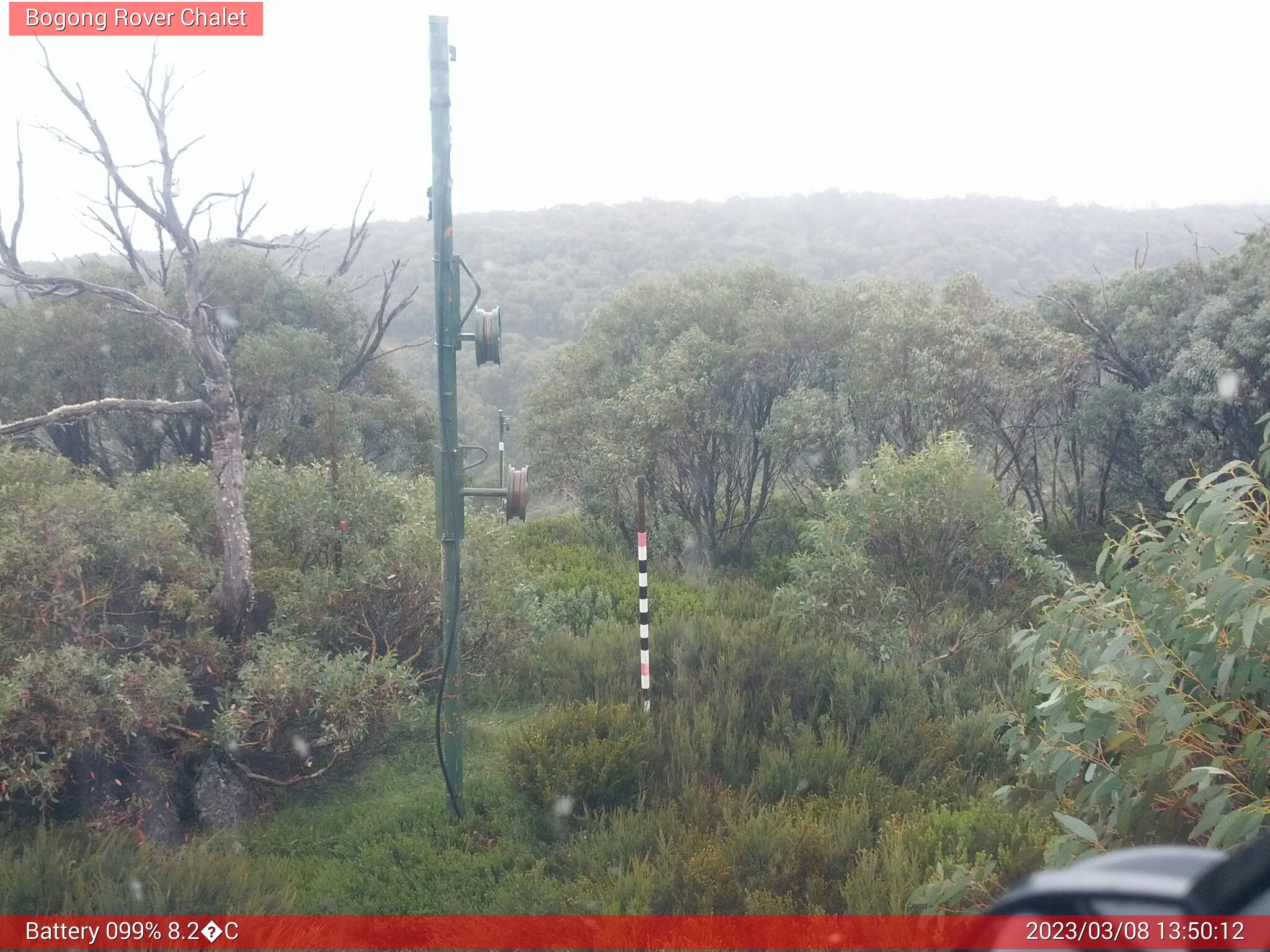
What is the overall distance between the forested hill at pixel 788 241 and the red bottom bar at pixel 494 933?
3245 cm

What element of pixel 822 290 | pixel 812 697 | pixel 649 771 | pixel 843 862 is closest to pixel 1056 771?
pixel 843 862

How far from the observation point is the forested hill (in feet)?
137

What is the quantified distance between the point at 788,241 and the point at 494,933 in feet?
176

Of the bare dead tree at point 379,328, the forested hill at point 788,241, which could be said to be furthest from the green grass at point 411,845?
the forested hill at point 788,241

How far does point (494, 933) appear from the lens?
15.5 feet

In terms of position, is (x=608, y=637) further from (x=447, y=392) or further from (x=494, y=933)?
(x=494, y=933)

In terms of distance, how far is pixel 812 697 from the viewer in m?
7.70

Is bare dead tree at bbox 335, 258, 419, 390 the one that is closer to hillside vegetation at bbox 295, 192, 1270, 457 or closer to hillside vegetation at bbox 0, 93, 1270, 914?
hillside vegetation at bbox 0, 93, 1270, 914

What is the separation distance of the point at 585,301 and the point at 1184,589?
3866 cm

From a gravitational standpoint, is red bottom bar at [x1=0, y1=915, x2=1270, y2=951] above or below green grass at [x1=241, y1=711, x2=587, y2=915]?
above

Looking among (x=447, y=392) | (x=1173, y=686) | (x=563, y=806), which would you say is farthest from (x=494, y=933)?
(x=1173, y=686)

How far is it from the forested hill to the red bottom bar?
32.5 m

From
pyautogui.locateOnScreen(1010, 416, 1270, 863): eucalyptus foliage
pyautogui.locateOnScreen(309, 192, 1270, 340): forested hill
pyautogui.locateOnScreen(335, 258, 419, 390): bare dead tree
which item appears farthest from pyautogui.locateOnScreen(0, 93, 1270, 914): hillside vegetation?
pyautogui.locateOnScreen(309, 192, 1270, 340): forested hill

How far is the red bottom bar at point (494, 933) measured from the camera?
4102 mm
